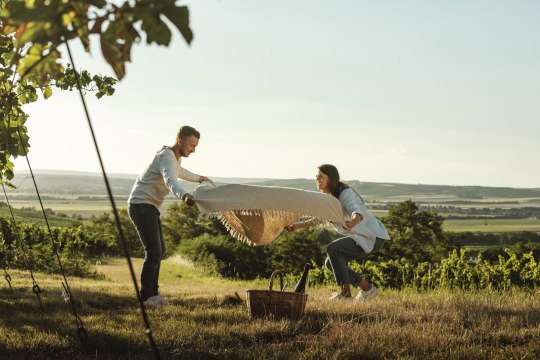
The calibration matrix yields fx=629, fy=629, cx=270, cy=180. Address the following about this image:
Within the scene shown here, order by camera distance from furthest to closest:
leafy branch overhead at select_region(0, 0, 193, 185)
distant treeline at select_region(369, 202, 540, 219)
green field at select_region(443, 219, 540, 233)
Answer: distant treeline at select_region(369, 202, 540, 219), green field at select_region(443, 219, 540, 233), leafy branch overhead at select_region(0, 0, 193, 185)

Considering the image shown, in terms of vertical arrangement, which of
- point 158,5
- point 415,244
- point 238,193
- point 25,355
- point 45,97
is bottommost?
point 415,244

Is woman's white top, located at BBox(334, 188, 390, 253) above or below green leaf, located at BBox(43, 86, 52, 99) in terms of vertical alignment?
below

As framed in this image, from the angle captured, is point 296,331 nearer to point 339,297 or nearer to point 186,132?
point 339,297

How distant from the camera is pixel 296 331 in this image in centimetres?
579

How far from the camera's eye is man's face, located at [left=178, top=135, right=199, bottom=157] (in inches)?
290

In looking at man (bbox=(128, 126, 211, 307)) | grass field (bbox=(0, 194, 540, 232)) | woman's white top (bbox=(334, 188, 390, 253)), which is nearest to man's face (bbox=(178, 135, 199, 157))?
man (bbox=(128, 126, 211, 307))

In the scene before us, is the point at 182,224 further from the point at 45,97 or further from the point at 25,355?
the point at 25,355

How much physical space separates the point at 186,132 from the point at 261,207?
1370 millimetres

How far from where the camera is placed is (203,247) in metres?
Answer: 33.7

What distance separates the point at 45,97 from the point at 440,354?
264 inches

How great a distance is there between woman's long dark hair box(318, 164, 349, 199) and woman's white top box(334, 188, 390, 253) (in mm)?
80

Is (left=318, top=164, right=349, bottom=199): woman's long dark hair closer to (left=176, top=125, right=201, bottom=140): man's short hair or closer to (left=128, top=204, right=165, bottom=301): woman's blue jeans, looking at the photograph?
(left=176, top=125, right=201, bottom=140): man's short hair

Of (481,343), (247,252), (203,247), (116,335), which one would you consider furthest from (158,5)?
(247,252)

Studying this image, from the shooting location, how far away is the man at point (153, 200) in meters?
7.23
